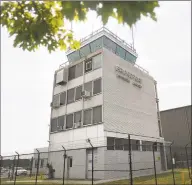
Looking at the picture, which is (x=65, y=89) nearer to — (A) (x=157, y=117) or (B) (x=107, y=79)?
(B) (x=107, y=79)

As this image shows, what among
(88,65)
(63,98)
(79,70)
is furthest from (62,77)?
(88,65)

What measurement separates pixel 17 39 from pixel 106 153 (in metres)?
19.1

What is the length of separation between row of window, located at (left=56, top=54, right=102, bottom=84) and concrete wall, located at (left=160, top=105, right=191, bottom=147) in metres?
25.1

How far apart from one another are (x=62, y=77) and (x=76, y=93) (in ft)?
11.3

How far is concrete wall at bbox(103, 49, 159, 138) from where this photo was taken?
82.2ft

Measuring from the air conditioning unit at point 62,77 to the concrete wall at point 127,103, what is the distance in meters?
6.58

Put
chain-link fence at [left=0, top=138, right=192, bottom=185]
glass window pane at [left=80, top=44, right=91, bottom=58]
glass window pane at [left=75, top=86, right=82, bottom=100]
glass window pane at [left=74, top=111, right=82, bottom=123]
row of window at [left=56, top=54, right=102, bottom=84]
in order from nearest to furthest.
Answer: chain-link fence at [left=0, top=138, right=192, bottom=185]
glass window pane at [left=74, top=111, right=82, bottom=123]
row of window at [left=56, top=54, right=102, bottom=84]
glass window pane at [left=75, top=86, right=82, bottom=100]
glass window pane at [left=80, top=44, right=91, bottom=58]

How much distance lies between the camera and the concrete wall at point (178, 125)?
42906 millimetres

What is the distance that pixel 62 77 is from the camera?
29828 mm

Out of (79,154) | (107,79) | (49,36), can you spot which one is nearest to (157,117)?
(107,79)

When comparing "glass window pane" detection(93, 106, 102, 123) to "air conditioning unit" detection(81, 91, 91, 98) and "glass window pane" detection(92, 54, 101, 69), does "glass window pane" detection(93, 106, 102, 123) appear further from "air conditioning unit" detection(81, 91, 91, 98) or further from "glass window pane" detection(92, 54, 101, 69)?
"glass window pane" detection(92, 54, 101, 69)

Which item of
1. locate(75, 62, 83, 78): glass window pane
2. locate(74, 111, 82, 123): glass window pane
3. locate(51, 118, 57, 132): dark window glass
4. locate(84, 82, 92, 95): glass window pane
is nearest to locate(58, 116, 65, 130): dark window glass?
locate(51, 118, 57, 132): dark window glass

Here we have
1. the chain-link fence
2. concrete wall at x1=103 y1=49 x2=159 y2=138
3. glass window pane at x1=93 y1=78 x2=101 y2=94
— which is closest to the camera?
the chain-link fence

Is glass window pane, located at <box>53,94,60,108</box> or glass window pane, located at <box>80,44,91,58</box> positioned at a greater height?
glass window pane, located at <box>80,44,91,58</box>
